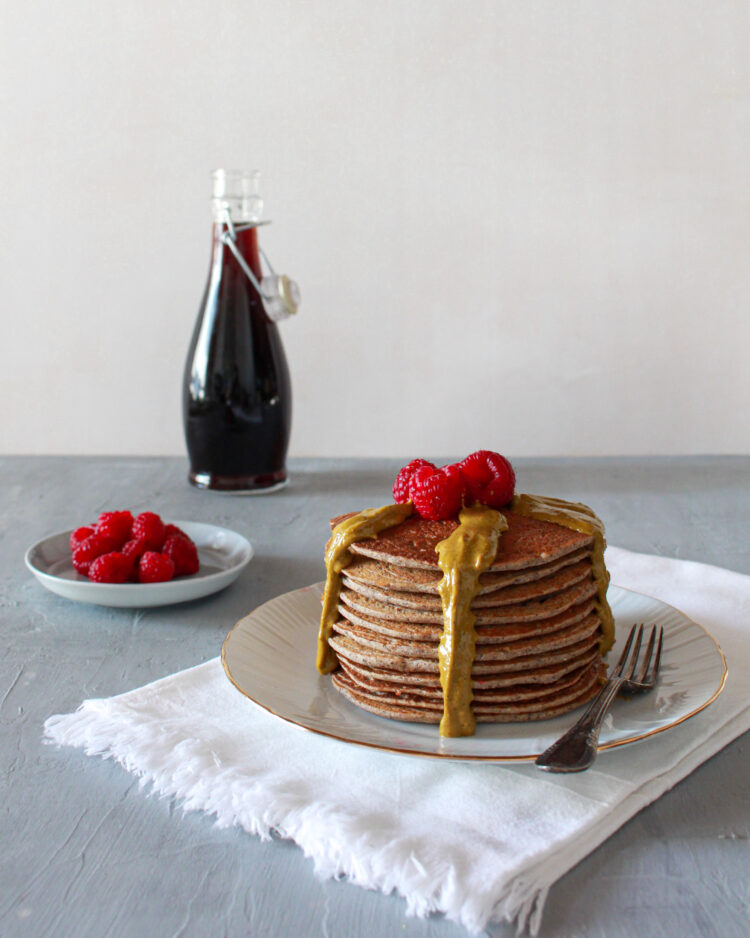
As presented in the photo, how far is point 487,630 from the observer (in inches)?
31.4

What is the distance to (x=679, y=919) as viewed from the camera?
23.4 inches

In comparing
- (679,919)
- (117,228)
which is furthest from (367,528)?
(117,228)

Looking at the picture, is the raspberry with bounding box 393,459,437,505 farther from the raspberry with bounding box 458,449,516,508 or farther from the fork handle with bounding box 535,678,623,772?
the fork handle with bounding box 535,678,623,772

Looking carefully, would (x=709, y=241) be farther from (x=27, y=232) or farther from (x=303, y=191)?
(x=27, y=232)

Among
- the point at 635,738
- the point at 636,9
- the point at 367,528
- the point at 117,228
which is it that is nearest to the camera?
the point at 635,738

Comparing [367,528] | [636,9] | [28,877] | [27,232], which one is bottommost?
[28,877]

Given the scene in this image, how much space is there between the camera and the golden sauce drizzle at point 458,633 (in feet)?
2.55

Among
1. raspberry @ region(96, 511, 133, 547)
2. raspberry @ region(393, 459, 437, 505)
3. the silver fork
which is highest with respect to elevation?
raspberry @ region(393, 459, 437, 505)

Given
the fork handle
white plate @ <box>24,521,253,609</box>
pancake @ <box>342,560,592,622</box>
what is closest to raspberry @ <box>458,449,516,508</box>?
pancake @ <box>342,560,592,622</box>

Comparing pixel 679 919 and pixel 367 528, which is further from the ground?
pixel 367 528

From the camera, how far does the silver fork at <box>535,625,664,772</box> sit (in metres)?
0.68

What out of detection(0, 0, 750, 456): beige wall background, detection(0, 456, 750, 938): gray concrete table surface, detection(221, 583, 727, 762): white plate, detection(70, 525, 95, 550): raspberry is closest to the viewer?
detection(0, 456, 750, 938): gray concrete table surface

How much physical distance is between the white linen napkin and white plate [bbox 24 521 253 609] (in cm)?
22

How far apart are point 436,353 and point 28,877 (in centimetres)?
187
